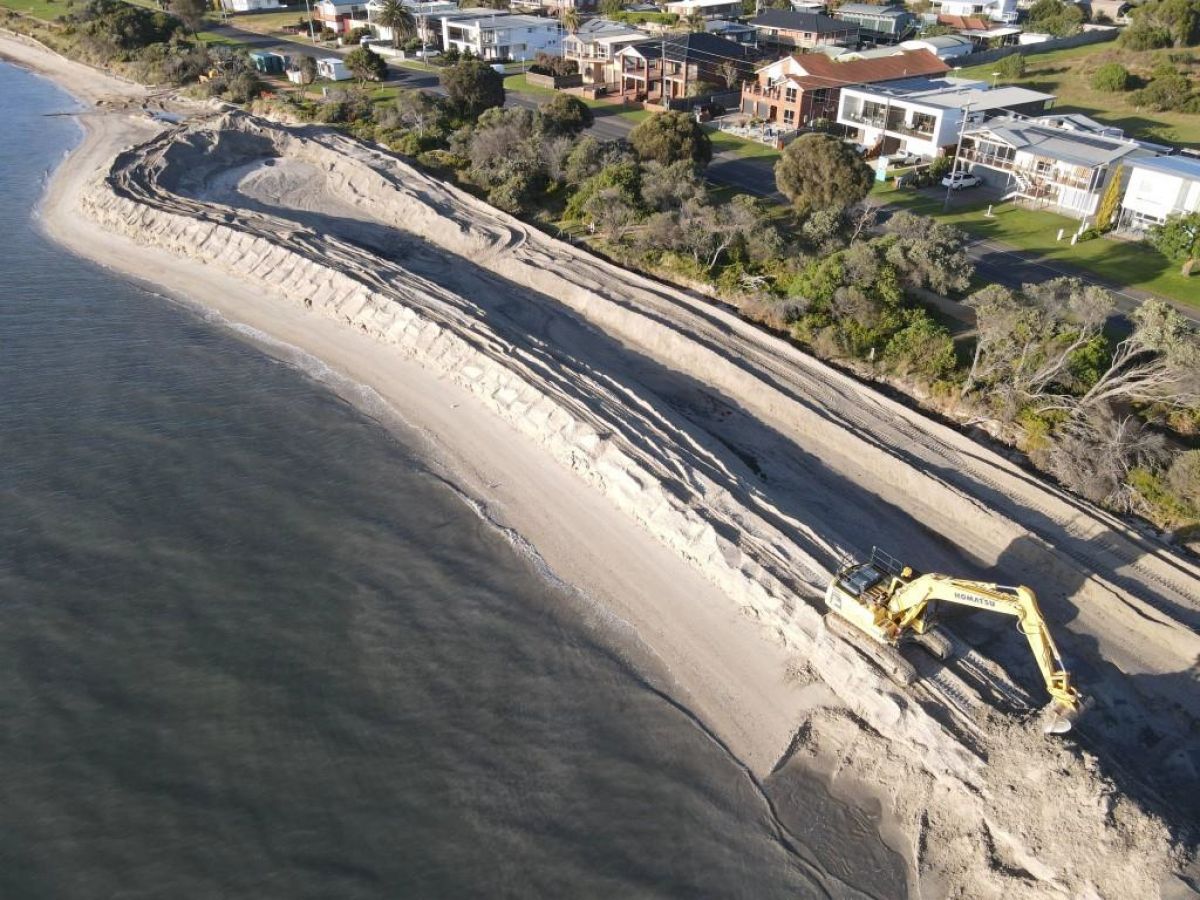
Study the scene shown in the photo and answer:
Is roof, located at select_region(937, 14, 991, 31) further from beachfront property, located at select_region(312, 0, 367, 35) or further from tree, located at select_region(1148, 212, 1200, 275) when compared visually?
beachfront property, located at select_region(312, 0, 367, 35)

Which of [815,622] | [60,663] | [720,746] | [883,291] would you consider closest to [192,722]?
[60,663]

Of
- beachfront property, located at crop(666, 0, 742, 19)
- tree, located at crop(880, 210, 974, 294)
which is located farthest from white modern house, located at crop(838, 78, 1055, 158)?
beachfront property, located at crop(666, 0, 742, 19)

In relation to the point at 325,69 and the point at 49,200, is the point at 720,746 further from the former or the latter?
the point at 325,69

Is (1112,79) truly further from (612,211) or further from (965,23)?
(612,211)

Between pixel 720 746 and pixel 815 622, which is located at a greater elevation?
pixel 815 622

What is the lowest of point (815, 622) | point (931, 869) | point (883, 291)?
point (931, 869)
